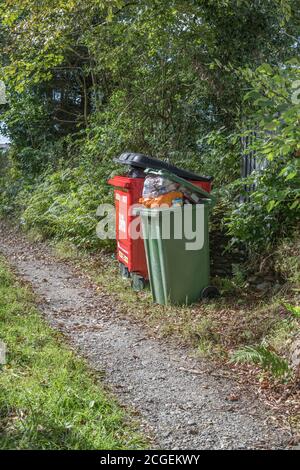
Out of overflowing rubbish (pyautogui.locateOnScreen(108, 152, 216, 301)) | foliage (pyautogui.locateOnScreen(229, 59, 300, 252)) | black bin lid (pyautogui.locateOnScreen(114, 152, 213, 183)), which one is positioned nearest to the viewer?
foliage (pyautogui.locateOnScreen(229, 59, 300, 252))

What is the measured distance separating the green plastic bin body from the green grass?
1468 mm

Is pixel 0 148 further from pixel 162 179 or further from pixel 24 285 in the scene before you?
pixel 162 179

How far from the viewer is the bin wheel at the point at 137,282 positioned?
6.75 metres

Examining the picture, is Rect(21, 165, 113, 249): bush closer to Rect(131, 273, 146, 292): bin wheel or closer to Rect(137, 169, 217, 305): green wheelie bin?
Rect(131, 273, 146, 292): bin wheel

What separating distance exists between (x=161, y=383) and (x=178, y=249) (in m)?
1.94

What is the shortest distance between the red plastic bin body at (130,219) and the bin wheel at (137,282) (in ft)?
0.18

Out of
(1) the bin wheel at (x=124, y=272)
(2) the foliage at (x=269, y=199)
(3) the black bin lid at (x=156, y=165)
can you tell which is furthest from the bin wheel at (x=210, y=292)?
(1) the bin wheel at (x=124, y=272)

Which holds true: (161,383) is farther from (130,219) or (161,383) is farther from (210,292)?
(130,219)

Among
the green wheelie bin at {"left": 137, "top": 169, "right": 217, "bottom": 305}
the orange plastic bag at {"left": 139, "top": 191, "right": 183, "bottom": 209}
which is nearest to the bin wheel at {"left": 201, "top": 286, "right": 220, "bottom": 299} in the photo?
the green wheelie bin at {"left": 137, "top": 169, "right": 217, "bottom": 305}

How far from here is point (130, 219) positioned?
661cm

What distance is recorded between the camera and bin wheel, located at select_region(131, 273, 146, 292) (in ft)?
22.1

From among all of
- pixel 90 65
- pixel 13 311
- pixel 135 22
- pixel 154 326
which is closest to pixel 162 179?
pixel 154 326

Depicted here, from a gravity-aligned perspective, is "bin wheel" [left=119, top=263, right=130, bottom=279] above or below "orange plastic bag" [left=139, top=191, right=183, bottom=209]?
below
